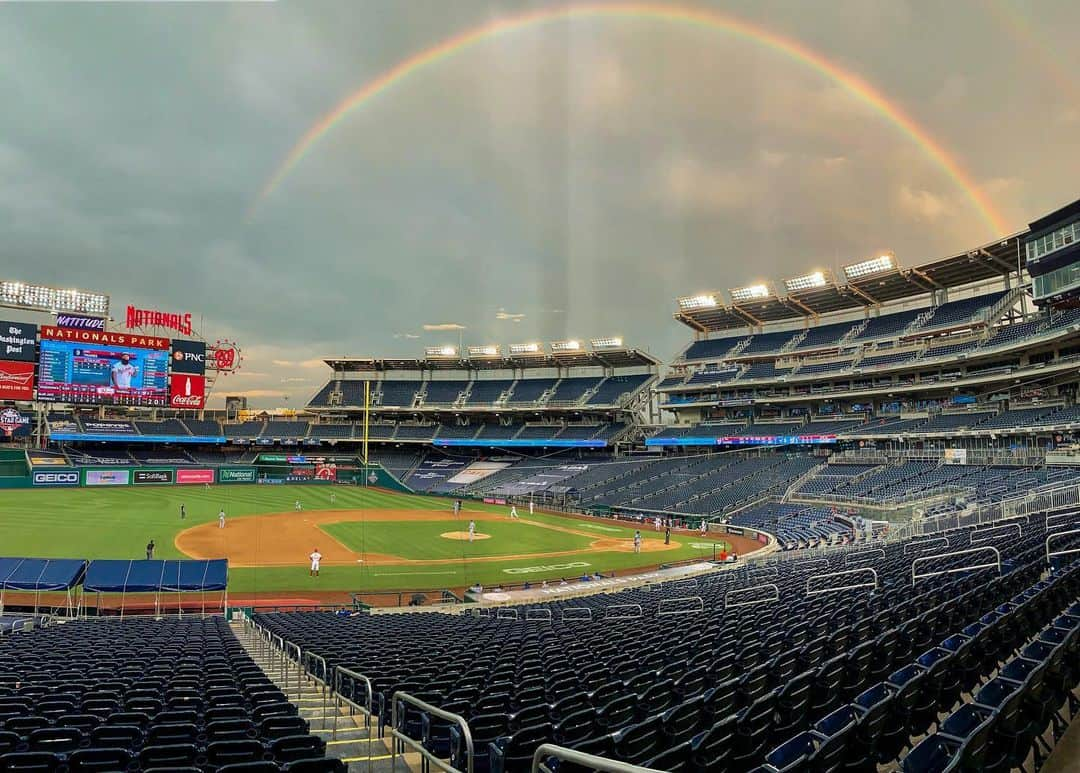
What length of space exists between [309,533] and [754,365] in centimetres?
5124

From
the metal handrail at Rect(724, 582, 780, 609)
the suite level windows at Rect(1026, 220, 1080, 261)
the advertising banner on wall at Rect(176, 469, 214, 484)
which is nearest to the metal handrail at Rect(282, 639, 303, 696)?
the metal handrail at Rect(724, 582, 780, 609)

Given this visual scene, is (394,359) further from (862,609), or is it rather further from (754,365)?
(862,609)

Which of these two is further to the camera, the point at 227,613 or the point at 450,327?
the point at 450,327

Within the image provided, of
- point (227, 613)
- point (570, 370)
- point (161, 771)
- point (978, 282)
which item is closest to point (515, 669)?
point (161, 771)

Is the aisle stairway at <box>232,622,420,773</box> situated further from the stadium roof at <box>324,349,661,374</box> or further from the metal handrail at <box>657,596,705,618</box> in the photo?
the stadium roof at <box>324,349,661,374</box>

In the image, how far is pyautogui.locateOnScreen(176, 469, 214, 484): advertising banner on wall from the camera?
210 ft

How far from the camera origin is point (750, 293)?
68938mm

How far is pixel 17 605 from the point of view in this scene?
22.8m

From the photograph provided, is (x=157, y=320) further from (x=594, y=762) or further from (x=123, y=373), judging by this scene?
(x=594, y=762)

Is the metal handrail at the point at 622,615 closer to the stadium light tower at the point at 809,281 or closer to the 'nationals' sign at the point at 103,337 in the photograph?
the stadium light tower at the point at 809,281

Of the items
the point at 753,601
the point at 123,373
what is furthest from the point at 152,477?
the point at 753,601

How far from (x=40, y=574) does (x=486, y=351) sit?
73.9 meters

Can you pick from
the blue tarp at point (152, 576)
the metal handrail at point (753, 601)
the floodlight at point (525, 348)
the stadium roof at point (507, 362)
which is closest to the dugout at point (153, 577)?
the blue tarp at point (152, 576)

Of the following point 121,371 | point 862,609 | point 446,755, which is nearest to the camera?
point 446,755
